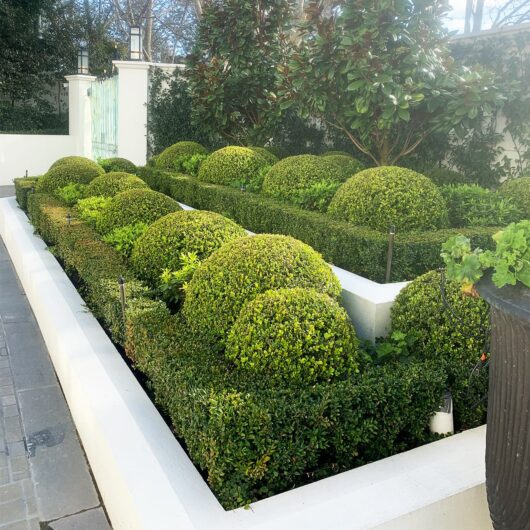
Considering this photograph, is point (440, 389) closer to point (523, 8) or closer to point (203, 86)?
point (203, 86)

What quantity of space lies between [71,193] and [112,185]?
95 centimetres

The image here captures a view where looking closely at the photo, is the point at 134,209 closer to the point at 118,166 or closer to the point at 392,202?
the point at 392,202

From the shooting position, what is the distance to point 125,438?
2.68 m

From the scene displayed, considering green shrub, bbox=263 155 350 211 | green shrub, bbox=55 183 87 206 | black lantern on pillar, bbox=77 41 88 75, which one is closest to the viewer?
green shrub, bbox=263 155 350 211

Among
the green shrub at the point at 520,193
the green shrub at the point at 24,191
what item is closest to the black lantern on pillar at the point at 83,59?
the green shrub at the point at 24,191

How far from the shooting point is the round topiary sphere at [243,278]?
3.34 metres

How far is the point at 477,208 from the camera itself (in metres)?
5.72

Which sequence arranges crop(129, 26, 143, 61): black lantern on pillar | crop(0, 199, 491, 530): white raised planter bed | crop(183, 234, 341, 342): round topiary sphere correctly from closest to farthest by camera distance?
1. crop(0, 199, 491, 530): white raised planter bed
2. crop(183, 234, 341, 342): round topiary sphere
3. crop(129, 26, 143, 61): black lantern on pillar

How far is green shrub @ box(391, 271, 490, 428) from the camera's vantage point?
298 centimetres

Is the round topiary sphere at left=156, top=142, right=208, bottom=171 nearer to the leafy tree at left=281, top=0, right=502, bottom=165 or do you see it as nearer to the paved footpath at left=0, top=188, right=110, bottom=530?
the leafy tree at left=281, top=0, right=502, bottom=165

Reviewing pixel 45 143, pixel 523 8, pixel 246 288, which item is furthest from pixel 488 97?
pixel 523 8

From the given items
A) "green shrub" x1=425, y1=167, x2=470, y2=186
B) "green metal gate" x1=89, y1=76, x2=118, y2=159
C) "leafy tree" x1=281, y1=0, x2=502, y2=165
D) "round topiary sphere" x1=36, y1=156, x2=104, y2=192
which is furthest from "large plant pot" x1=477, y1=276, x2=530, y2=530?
"green metal gate" x1=89, y1=76, x2=118, y2=159

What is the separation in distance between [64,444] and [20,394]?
0.84m

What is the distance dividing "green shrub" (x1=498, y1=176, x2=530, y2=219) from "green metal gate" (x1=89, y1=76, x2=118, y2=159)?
1163 cm
